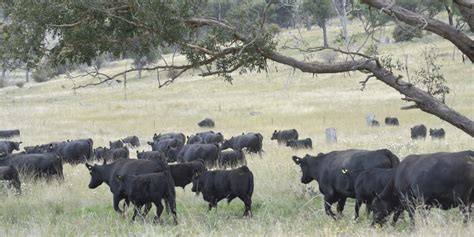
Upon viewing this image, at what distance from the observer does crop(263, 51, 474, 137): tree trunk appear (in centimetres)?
1271

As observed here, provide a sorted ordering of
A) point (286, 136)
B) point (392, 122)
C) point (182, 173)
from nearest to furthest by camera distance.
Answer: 1. point (182, 173)
2. point (286, 136)
3. point (392, 122)

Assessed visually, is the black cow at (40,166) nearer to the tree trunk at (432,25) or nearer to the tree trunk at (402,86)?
the tree trunk at (402,86)

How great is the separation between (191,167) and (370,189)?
16.6 ft

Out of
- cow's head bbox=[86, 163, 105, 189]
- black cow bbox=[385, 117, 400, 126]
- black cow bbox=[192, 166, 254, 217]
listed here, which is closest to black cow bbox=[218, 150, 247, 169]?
cow's head bbox=[86, 163, 105, 189]

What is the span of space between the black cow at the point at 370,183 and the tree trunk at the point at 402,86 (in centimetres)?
226

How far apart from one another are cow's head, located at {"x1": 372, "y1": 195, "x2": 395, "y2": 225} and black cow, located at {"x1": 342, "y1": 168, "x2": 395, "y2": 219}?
0.20 meters

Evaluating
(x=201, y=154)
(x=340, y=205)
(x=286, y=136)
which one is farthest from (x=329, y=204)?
(x=286, y=136)

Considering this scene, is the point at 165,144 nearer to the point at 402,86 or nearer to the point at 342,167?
the point at 402,86

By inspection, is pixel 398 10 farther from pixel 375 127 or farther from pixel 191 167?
pixel 375 127

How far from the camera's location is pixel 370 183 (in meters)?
11.0

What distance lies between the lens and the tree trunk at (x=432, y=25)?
12.9 m

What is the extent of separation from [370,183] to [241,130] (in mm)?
27048

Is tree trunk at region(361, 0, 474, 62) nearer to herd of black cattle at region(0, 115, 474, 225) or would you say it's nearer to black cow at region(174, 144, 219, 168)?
herd of black cattle at region(0, 115, 474, 225)

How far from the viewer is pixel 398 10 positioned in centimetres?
1337
